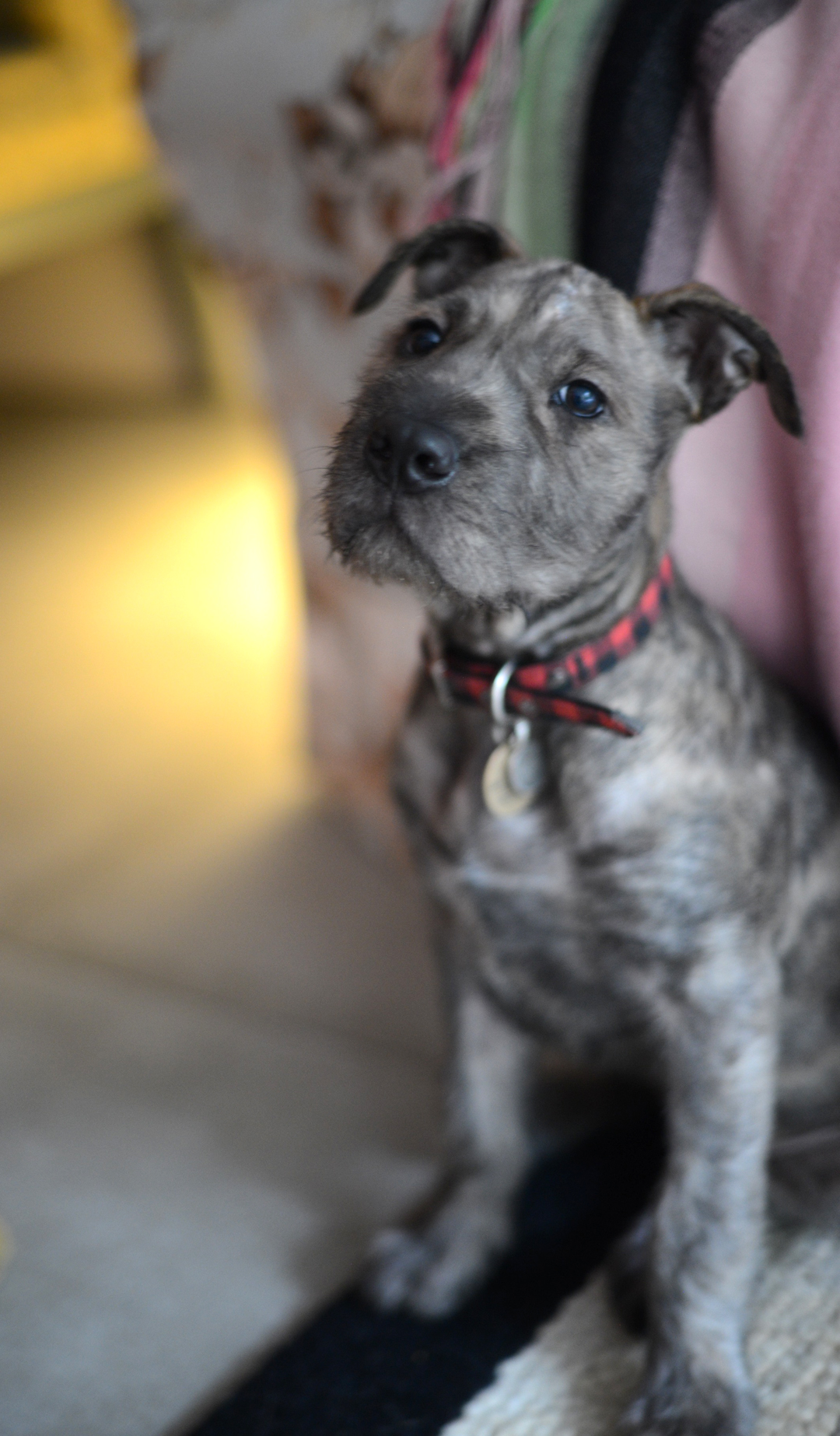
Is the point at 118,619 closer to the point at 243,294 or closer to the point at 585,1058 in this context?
the point at 243,294

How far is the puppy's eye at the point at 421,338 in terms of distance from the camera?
1.60 m

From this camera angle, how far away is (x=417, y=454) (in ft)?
4.34

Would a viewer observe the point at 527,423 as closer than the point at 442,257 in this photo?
Yes

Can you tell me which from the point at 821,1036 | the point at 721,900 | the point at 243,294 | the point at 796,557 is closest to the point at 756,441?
the point at 796,557

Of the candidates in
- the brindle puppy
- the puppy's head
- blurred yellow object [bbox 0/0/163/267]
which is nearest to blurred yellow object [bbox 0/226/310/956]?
blurred yellow object [bbox 0/0/163/267]

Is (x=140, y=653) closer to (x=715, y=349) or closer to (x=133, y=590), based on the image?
(x=133, y=590)

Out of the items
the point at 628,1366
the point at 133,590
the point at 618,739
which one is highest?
the point at 618,739

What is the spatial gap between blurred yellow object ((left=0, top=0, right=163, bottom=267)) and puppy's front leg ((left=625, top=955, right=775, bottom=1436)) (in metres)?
3.88

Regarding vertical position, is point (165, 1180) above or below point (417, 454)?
below

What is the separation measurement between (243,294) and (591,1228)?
78.8 inches

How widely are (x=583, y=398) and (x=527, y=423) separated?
0.34ft

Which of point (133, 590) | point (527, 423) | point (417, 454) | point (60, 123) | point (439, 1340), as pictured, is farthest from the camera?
point (60, 123)

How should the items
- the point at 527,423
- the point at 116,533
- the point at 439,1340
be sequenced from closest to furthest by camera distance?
the point at 527,423 → the point at 439,1340 → the point at 116,533

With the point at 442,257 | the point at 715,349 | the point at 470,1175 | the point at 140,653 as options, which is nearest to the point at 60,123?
the point at 140,653
